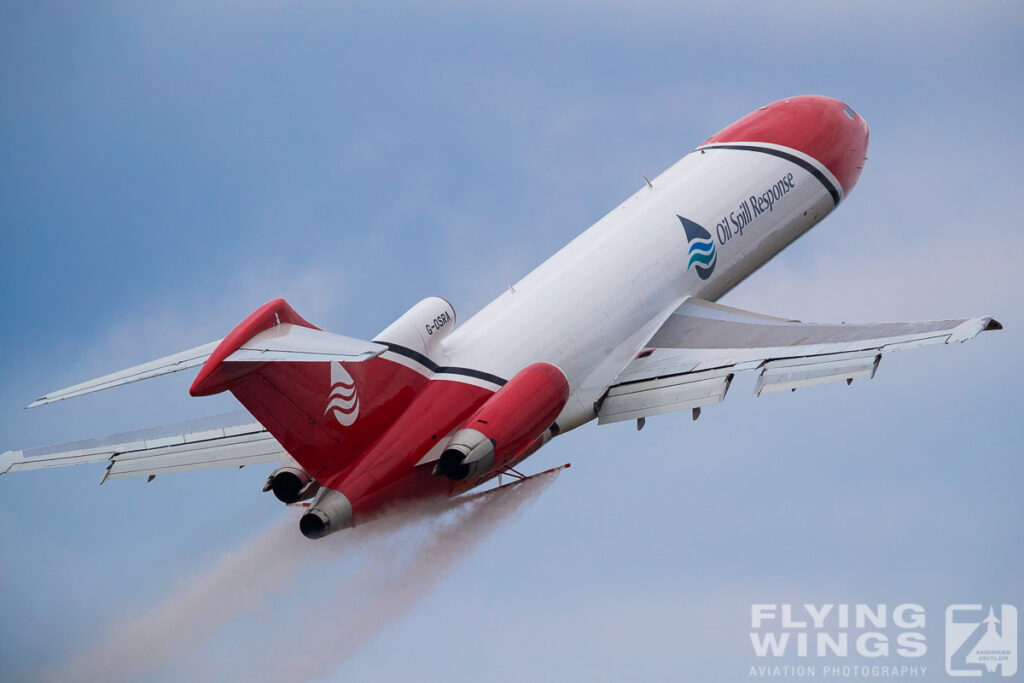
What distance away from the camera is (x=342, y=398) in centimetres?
2341

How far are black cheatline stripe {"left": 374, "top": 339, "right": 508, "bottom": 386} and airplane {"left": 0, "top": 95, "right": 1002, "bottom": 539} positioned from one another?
0.09 ft

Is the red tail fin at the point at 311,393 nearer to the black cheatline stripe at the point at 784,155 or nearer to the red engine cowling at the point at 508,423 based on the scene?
the red engine cowling at the point at 508,423

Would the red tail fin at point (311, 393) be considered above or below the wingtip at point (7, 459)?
above

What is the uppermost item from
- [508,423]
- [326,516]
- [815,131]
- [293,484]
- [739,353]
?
[815,131]

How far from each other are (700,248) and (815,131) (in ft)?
17.0

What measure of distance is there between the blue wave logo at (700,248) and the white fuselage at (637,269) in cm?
11

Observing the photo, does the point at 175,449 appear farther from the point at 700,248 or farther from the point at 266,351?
the point at 700,248

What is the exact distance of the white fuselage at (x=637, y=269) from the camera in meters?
26.6

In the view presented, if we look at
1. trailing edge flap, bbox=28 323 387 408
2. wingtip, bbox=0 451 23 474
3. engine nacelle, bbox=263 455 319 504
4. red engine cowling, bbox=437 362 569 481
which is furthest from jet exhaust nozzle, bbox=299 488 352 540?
wingtip, bbox=0 451 23 474

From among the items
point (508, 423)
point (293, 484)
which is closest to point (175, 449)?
point (293, 484)

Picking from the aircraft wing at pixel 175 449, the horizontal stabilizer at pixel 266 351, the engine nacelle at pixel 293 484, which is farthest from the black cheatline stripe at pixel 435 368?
the aircraft wing at pixel 175 449

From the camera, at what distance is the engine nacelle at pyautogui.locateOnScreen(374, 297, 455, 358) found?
24.8m

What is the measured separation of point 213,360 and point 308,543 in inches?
177

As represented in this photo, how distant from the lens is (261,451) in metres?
25.8
